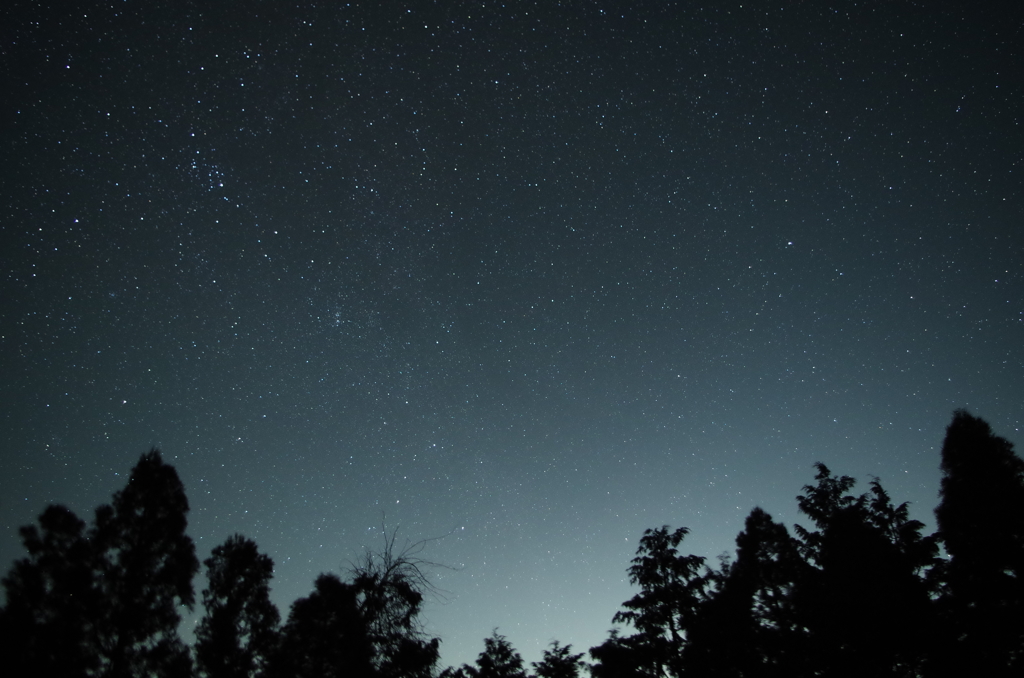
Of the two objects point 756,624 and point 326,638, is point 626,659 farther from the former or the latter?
point 326,638

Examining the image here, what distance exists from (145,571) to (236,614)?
2832 mm

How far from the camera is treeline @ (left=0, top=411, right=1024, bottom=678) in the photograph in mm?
11078

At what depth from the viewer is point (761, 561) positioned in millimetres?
21438

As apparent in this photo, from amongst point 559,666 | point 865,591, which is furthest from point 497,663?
point 865,591

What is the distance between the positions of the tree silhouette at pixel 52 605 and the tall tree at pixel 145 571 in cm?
31

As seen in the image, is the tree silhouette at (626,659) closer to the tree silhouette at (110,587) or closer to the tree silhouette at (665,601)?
the tree silhouette at (665,601)

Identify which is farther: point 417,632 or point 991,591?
point 991,591

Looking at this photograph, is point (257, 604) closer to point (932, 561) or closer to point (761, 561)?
point (761, 561)

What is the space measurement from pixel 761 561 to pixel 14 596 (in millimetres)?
24333

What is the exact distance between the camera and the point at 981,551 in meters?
15.4

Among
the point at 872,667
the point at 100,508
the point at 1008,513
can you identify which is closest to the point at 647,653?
the point at 872,667

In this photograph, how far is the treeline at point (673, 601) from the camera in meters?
11.1

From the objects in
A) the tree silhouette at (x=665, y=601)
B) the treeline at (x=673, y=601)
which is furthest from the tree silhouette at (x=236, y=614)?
the tree silhouette at (x=665, y=601)

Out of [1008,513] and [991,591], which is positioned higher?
[1008,513]
